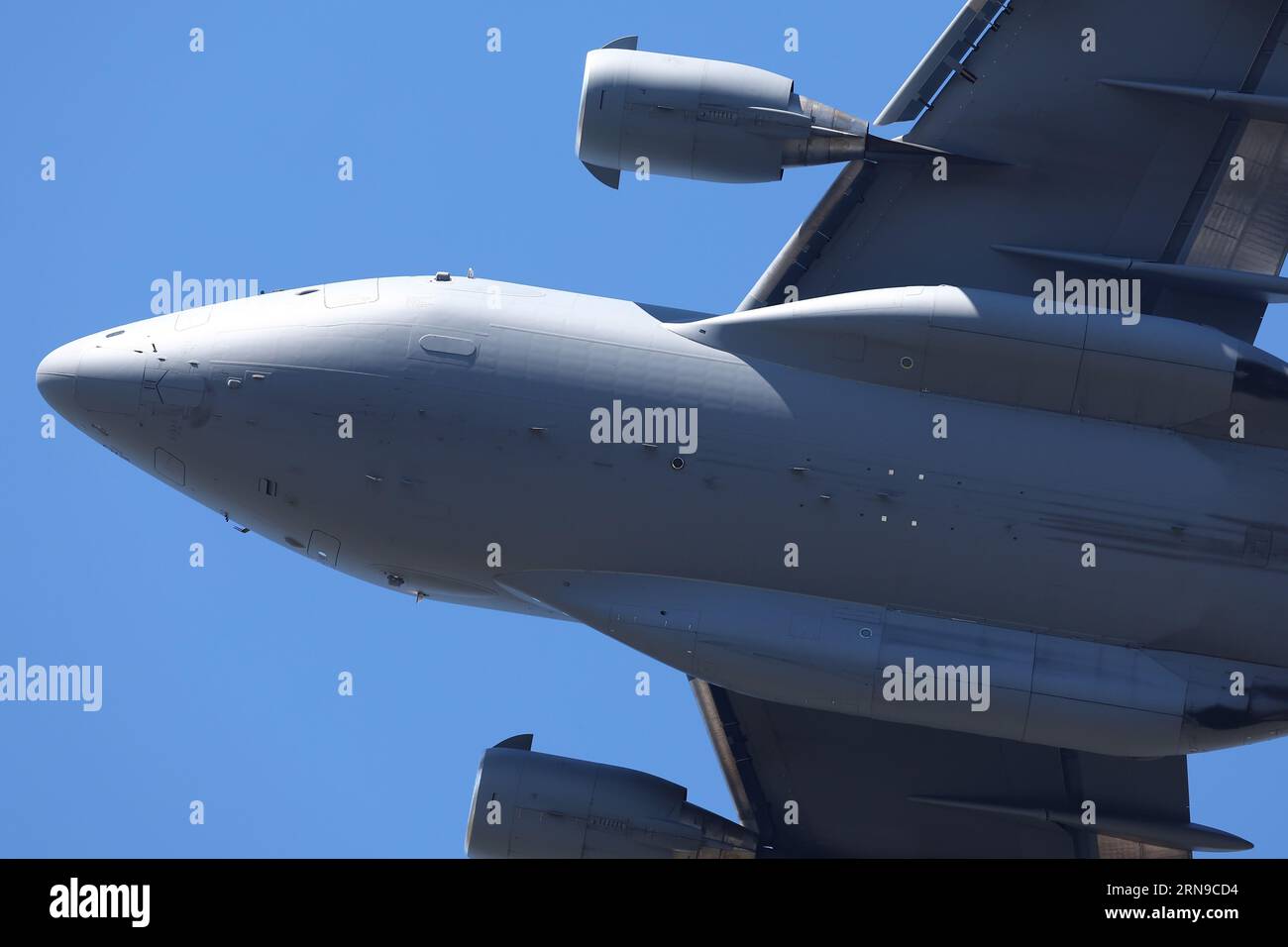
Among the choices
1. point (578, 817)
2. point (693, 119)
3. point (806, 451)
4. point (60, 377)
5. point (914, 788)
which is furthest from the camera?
point (914, 788)

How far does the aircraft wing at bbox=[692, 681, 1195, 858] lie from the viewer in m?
21.7

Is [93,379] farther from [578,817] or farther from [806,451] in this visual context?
[806,451]

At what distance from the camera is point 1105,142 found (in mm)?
21109

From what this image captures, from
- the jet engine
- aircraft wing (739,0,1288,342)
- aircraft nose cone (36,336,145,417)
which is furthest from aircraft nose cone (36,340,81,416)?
aircraft wing (739,0,1288,342)

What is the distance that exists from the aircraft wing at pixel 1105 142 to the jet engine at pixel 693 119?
1.54 m

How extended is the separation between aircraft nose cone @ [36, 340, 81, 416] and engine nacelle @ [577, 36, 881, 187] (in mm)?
7452

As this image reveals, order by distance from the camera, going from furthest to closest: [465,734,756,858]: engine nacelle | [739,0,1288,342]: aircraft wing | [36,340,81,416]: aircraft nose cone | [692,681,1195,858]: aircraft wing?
[692,681,1195,858]: aircraft wing < [739,0,1288,342]: aircraft wing < [465,734,756,858]: engine nacelle < [36,340,81,416]: aircraft nose cone

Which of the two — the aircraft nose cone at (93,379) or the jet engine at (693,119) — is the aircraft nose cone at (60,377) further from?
the jet engine at (693,119)

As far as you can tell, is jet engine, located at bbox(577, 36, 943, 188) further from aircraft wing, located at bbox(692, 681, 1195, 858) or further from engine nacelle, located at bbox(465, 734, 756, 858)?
engine nacelle, located at bbox(465, 734, 756, 858)

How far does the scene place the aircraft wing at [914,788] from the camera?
21656mm

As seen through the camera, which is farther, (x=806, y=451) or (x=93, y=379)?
(x=93, y=379)

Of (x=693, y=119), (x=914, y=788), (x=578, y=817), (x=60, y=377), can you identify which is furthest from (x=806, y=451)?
(x=60, y=377)

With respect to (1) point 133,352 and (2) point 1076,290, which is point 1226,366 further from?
(1) point 133,352

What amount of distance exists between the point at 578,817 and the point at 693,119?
381 inches
